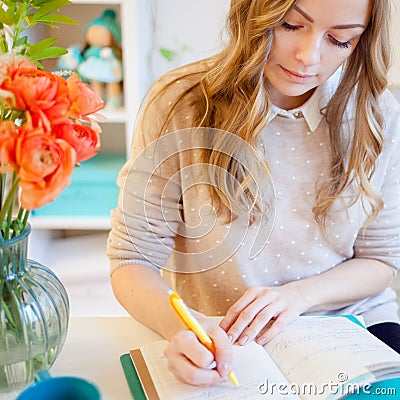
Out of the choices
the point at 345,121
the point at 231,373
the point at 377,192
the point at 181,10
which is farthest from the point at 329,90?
the point at 181,10

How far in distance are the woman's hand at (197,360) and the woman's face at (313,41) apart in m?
0.41

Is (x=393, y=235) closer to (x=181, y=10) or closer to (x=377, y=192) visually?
(x=377, y=192)

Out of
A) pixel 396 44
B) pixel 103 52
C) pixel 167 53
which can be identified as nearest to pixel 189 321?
pixel 396 44

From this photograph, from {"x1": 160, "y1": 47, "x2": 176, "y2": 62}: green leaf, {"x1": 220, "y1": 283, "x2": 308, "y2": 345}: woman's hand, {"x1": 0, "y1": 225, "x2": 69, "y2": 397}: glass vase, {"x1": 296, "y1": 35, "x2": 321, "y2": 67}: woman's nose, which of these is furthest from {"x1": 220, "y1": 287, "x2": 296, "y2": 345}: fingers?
{"x1": 160, "y1": 47, "x2": 176, "y2": 62}: green leaf

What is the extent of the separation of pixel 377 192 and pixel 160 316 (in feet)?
1.43

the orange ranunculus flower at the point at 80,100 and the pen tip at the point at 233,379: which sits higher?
the orange ranunculus flower at the point at 80,100

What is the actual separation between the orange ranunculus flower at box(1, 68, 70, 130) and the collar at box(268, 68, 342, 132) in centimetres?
50

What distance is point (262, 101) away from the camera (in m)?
0.94

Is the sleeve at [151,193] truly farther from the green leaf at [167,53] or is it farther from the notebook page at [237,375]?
the green leaf at [167,53]

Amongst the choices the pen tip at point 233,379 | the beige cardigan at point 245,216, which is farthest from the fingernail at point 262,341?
the beige cardigan at point 245,216

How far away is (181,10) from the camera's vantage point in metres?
1.90

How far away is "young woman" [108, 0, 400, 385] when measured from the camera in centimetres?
92

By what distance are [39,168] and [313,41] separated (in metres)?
0.47

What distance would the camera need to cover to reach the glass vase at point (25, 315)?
0.63 m
